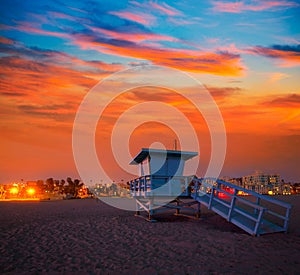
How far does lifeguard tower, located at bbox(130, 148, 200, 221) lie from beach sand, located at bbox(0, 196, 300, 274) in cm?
290

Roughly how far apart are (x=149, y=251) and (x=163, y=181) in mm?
7755

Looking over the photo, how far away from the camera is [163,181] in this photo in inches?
675

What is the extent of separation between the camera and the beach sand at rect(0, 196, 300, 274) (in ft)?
25.6

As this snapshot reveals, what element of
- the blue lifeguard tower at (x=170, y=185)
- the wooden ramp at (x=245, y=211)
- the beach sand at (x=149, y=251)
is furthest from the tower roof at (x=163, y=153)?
the beach sand at (x=149, y=251)

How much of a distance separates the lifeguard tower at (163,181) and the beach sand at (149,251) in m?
2.90

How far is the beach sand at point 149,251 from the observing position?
25.6 feet

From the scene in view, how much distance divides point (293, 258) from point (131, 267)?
4.87 metres

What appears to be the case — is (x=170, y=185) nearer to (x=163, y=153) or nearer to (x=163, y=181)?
(x=163, y=181)

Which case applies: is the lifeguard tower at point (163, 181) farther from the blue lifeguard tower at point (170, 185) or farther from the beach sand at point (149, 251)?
the beach sand at point (149, 251)

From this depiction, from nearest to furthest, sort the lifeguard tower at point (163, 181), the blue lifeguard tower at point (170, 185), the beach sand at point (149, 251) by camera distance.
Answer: the beach sand at point (149, 251) < the blue lifeguard tower at point (170, 185) < the lifeguard tower at point (163, 181)

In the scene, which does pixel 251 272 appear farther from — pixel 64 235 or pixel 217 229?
pixel 64 235

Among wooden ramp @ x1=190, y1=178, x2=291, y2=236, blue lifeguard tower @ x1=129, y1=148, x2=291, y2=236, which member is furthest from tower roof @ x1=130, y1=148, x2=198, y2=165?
wooden ramp @ x1=190, y1=178, x2=291, y2=236

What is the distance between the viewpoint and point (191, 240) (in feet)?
36.4

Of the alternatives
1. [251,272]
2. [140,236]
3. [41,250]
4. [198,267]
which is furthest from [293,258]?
[41,250]
